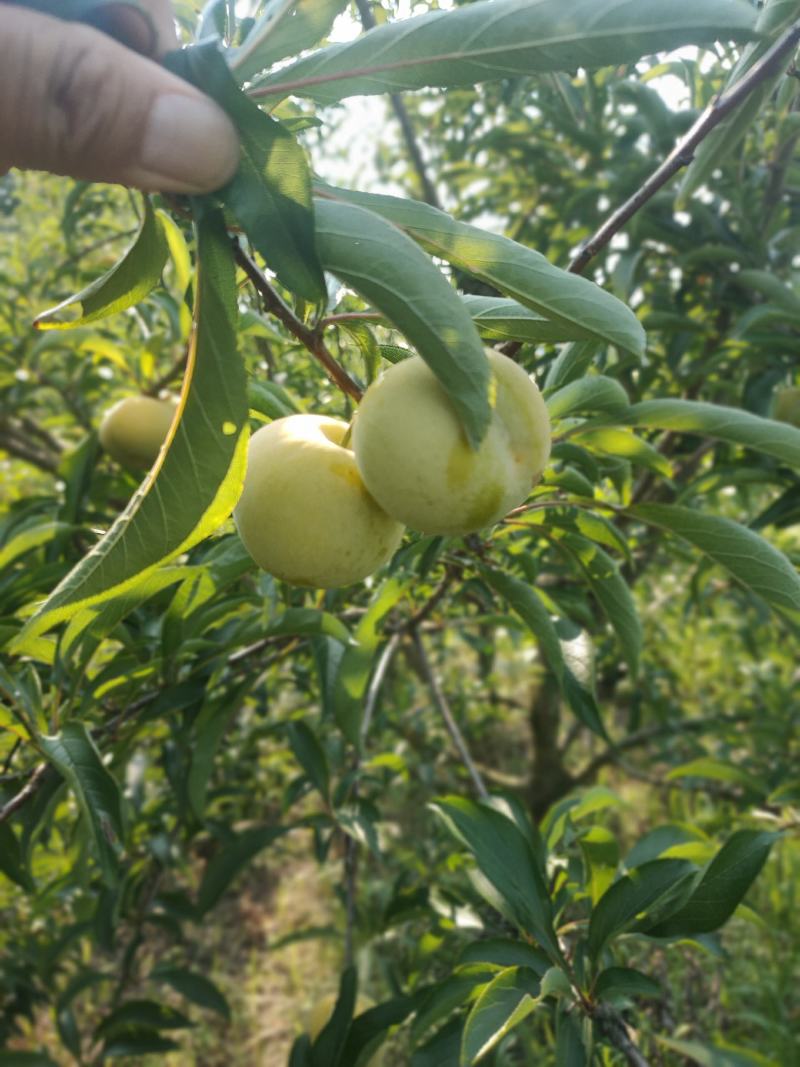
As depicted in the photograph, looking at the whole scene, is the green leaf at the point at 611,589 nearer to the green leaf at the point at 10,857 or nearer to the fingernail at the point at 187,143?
the fingernail at the point at 187,143

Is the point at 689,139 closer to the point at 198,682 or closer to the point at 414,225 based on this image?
the point at 414,225

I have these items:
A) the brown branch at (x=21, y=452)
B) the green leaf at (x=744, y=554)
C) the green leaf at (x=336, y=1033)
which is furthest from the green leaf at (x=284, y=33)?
the brown branch at (x=21, y=452)

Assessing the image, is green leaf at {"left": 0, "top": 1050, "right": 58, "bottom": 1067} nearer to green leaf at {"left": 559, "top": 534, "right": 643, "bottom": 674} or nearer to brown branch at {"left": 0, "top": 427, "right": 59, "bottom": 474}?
green leaf at {"left": 559, "top": 534, "right": 643, "bottom": 674}

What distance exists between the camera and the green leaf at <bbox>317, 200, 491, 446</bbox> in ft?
1.55

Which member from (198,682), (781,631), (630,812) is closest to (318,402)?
(198,682)

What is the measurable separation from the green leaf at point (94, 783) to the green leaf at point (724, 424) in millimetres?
781

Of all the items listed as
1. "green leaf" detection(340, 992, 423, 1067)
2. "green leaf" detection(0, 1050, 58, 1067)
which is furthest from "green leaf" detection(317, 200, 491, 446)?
"green leaf" detection(0, 1050, 58, 1067)

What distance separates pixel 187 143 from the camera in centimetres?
46

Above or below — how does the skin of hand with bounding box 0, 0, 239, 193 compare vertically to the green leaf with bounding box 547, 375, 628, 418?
above

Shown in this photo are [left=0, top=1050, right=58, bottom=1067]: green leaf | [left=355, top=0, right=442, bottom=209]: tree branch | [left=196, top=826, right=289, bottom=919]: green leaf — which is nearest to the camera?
[left=0, top=1050, right=58, bottom=1067]: green leaf

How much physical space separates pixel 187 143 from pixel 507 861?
1.03 m

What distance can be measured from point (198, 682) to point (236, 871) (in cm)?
64

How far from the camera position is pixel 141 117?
0.46 metres

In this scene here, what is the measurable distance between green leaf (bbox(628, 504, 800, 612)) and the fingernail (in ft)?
2.10
